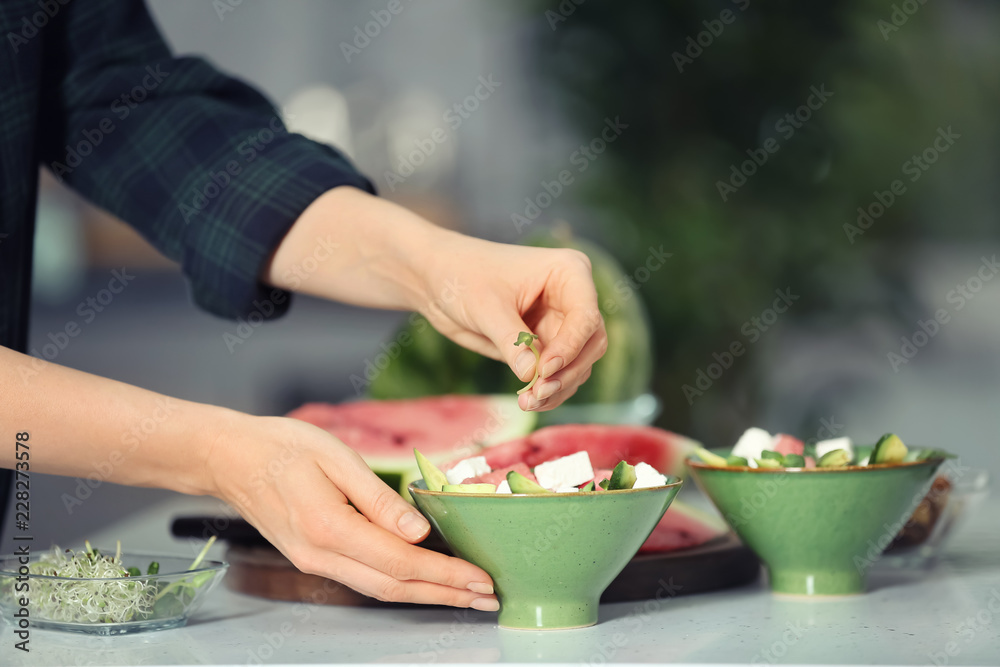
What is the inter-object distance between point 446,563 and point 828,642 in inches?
12.8

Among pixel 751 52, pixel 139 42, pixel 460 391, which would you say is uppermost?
pixel 751 52

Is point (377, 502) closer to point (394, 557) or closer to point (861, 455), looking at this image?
→ point (394, 557)

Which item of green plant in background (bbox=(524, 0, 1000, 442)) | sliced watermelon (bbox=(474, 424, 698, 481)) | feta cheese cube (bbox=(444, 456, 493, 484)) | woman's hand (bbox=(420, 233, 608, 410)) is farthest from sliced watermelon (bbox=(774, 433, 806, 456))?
green plant in background (bbox=(524, 0, 1000, 442))

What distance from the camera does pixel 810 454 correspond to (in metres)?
1.07

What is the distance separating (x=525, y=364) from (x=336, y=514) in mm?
226

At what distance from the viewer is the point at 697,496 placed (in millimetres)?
1840

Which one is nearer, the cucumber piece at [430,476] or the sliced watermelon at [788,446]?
the cucumber piece at [430,476]

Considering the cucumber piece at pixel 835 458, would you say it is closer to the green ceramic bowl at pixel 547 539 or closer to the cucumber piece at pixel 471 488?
the green ceramic bowl at pixel 547 539

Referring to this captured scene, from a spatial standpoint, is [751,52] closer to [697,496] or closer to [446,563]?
[697,496]

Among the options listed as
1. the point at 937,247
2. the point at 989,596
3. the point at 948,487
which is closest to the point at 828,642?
the point at 989,596

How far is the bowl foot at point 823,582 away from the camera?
1004 mm

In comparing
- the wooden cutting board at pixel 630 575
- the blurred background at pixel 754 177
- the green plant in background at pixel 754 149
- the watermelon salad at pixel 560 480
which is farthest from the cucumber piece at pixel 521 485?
the green plant in background at pixel 754 149

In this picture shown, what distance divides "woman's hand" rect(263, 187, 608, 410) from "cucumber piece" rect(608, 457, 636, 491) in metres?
0.11

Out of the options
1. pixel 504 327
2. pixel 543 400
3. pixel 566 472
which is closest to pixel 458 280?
pixel 504 327
